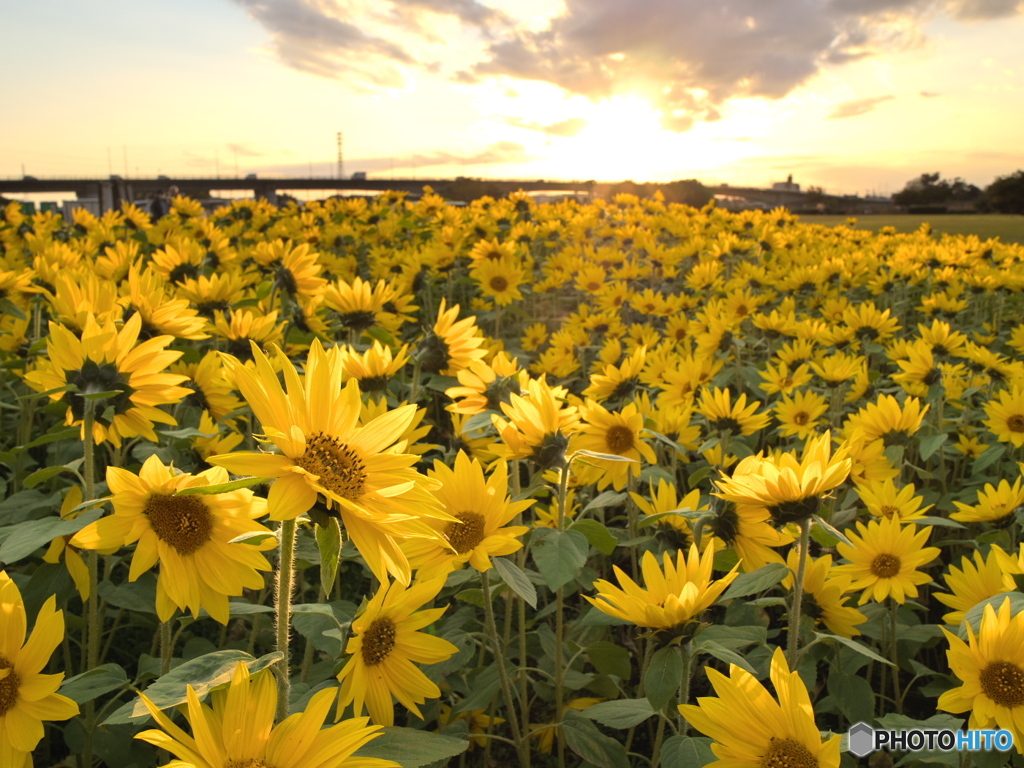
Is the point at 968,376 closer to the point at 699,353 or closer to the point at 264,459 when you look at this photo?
the point at 699,353

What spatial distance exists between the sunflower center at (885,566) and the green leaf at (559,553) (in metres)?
1.18

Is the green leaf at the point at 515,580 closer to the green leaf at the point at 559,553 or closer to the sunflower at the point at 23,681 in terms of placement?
the green leaf at the point at 559,553

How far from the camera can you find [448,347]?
2.96 metres

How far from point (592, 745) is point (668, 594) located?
585mm

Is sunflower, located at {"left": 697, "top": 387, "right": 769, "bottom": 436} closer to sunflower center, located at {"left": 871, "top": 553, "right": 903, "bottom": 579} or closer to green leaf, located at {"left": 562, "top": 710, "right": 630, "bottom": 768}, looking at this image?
sunflower center, located at {"left": 871, "top": 553, "right": 903, "bottom": 579}

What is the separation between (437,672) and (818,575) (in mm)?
1200

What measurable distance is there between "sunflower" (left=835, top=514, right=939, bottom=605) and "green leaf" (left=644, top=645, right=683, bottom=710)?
1004mm

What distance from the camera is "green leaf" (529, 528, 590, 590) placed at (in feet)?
5.59

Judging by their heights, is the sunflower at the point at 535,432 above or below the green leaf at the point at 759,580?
above

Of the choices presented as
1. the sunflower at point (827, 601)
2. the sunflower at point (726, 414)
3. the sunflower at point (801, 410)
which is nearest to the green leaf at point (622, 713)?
the sunflower at point (827, 601)

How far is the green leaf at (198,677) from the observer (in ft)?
3.52

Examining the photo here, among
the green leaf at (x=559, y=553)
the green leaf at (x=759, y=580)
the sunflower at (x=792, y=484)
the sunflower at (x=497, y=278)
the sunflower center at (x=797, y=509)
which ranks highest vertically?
the sunflower at (x=497, y=278)

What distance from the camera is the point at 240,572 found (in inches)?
59.3

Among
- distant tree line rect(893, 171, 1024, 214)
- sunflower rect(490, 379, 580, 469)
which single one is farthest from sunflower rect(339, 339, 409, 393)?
distant tree line rect(893, 171, 1024, 214)
